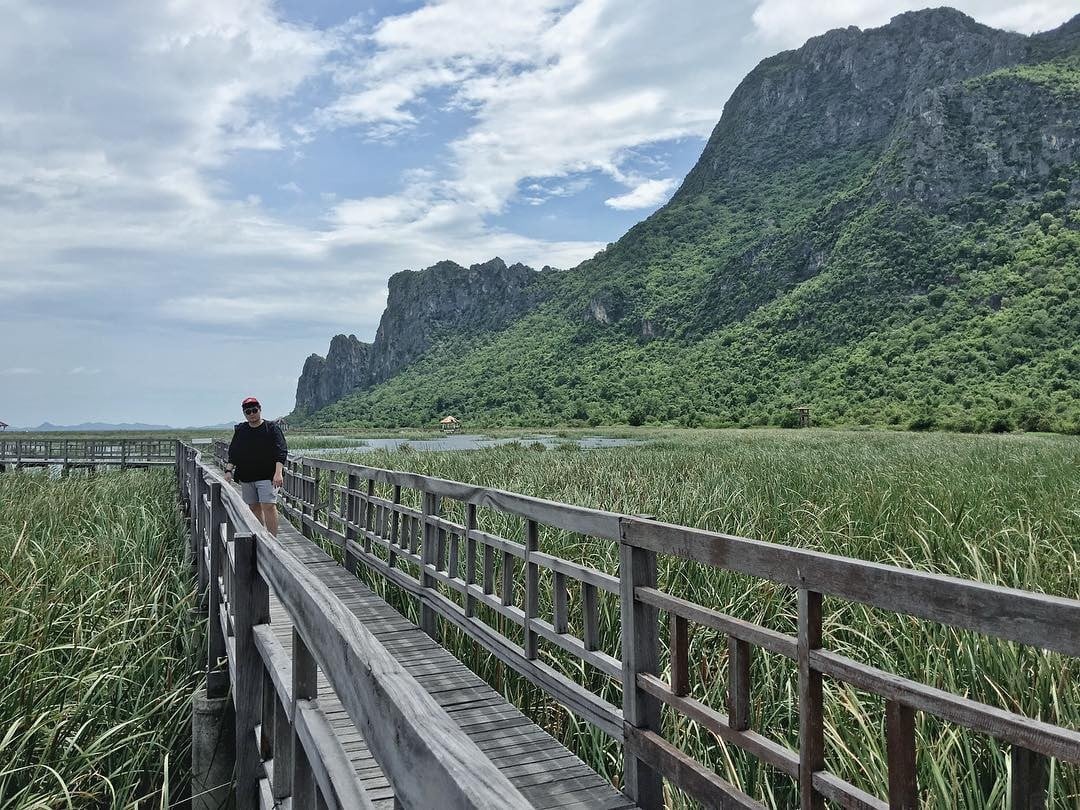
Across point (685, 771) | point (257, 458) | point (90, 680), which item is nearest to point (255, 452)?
point (257, 458)

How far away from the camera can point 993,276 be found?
78812 mm

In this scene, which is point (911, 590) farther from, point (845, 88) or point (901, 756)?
point (845, 88)

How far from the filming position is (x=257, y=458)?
8.73 metres

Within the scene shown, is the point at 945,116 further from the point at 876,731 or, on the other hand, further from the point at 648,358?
the point at 876,731

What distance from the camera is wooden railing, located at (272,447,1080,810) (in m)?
1.77

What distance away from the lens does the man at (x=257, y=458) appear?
28.3 feet

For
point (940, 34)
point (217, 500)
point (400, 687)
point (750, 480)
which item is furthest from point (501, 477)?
point (940, 34)

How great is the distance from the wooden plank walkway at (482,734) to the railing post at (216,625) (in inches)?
13.8

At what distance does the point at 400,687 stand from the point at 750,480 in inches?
401

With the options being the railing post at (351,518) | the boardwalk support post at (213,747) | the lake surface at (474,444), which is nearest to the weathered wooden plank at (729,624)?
the boardwalk support post at (213,747)

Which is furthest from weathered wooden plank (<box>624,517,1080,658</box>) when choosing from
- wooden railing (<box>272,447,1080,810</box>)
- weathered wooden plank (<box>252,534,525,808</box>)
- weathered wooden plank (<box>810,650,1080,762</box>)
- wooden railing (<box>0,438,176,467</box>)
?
wooden railing (<box>0,438,176,467</box>)

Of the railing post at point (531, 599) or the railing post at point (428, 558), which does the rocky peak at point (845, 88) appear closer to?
the railing post at point (428, 558)

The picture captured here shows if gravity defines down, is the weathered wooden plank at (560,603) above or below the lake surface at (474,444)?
above

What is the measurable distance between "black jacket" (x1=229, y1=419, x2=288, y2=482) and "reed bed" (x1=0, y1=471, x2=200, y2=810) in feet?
4.88
